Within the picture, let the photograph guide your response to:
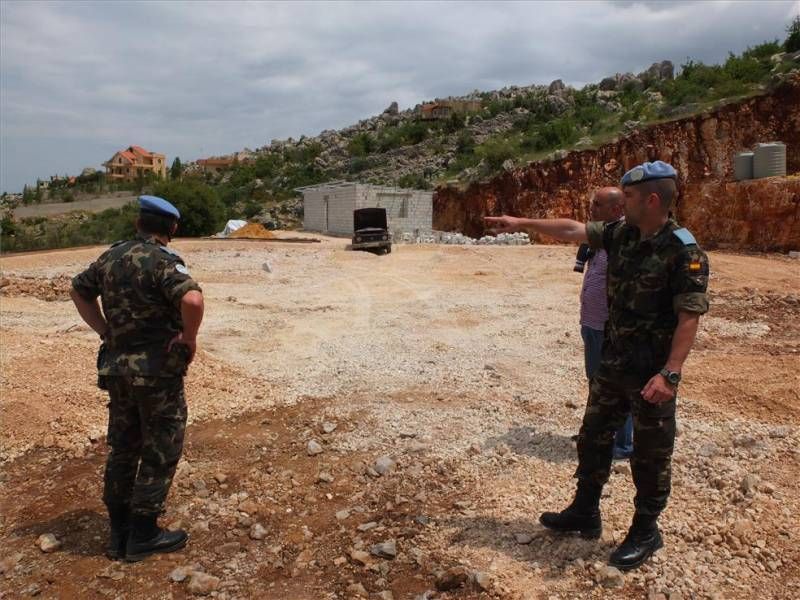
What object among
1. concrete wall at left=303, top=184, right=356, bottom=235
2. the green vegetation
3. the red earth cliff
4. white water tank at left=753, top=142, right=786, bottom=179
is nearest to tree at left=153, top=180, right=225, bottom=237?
the green vegetation

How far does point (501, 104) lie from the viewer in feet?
177

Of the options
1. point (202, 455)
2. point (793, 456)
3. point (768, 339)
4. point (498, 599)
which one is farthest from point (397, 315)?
point (498, 599)

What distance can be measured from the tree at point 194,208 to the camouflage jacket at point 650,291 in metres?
30.1

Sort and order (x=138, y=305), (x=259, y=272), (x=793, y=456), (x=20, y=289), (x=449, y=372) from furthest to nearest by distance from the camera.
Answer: (x=259, y=272), (x=20, y=289), (x=449, y=372), (x=793, y=456), (x=138, y=305)

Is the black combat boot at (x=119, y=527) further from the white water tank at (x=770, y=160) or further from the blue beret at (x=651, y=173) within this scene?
the white water tank at (x=770, y=160)

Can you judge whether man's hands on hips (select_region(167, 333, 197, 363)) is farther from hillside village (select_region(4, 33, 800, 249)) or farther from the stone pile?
hillside village (select_region(4, 33, 800, 249))

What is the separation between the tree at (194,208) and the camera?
101 ft

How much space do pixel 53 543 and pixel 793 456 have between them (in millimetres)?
4465

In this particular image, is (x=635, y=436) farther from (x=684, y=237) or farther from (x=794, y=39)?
(x=794, y=39)

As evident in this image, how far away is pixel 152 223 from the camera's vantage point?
3.06 m

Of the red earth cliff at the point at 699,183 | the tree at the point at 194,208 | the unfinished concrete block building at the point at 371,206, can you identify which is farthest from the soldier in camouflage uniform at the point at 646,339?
the tree at the point at 194,208

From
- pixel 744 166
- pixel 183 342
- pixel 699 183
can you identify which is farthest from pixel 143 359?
pixel 699 183

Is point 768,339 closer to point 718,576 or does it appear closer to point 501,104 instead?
point 718,576

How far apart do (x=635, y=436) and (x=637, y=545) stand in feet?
1.75
